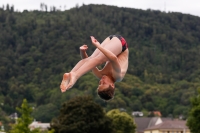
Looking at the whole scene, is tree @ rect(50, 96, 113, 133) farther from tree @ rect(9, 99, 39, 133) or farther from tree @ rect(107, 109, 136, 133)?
tree @ rect(9, 99, 39, 133)

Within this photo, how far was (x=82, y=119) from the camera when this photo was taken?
80.4 metres

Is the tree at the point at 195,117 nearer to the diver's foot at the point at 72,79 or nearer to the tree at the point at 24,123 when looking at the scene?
the tree at the point at 24,123

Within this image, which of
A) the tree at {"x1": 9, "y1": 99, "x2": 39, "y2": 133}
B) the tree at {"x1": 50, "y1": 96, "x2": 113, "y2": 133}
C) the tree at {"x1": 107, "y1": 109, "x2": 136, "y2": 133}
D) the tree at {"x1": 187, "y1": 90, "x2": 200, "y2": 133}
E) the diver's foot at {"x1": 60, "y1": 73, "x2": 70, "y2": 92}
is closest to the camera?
the diver's foot at {"x1": 60, "y1": 73, "x2": 70, "y2": 92}

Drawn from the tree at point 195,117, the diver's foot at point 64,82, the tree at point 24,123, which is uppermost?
the tree at point 195,117

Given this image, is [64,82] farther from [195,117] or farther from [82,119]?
[195,117]

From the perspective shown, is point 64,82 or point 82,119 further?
point 82,119

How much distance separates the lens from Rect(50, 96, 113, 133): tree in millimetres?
79188

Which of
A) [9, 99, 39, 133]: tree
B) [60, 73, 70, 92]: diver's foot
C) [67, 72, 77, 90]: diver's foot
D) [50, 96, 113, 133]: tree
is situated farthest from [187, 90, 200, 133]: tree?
[60, 73, 70, 92]: diver's foot

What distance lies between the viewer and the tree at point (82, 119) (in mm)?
79188

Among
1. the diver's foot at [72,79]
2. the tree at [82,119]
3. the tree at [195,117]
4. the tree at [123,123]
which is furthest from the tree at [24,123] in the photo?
the tree at [123,123]

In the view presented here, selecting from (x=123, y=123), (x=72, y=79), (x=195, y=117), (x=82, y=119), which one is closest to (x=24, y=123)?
(x=82, y=119)

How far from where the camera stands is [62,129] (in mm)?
78125

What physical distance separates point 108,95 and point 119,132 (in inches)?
3248

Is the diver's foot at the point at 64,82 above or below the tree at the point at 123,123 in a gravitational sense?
below
